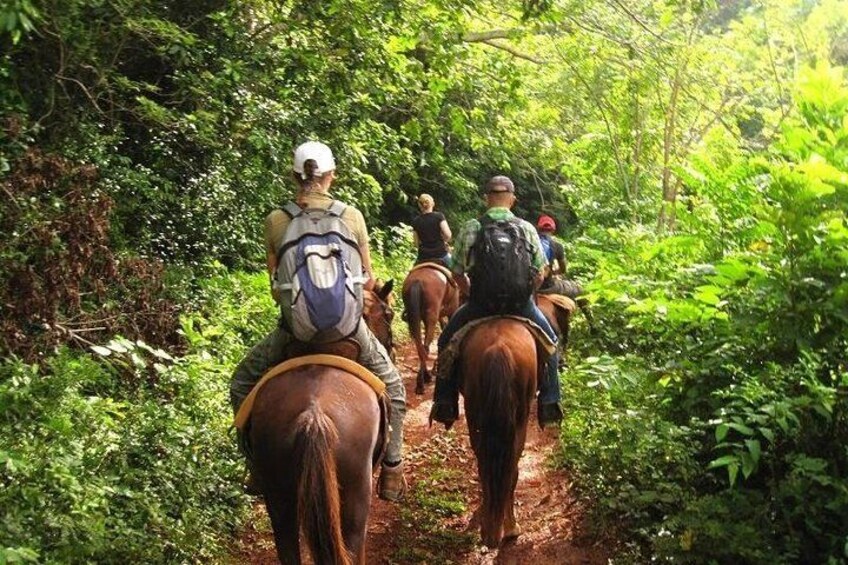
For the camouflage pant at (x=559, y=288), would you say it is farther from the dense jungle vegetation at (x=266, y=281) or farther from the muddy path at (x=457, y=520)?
the muddy path at (x=457, y=520)

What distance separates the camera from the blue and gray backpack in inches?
161

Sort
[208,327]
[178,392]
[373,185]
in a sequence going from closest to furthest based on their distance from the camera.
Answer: [178,392], [208,327], [373,185]

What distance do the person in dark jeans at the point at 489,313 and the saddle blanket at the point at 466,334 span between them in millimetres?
85

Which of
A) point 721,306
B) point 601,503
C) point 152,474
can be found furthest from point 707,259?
point 152,474

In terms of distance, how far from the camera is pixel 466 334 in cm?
569

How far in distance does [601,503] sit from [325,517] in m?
2.63

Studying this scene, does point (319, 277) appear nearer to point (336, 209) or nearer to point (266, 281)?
point (336, 209)

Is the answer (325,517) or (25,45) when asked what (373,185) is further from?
(325,517)

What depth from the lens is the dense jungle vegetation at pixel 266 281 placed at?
438 centimetres

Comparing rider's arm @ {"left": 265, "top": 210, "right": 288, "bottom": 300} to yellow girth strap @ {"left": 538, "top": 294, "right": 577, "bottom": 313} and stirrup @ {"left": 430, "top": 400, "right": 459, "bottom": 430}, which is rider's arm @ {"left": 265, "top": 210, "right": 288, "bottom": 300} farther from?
yellow girth strap @ {"left": 538, "top": 294, "right": 577, "bottom": 313}

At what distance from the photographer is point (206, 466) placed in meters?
5.84

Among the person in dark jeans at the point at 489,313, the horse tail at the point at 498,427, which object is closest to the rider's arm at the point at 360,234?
the horse tail at the point at 498,427

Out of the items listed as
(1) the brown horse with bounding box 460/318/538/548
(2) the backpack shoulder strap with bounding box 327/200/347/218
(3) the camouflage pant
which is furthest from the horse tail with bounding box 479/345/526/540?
(3) the camouflage pant

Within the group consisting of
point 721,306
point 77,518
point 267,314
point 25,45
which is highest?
point 25,45
